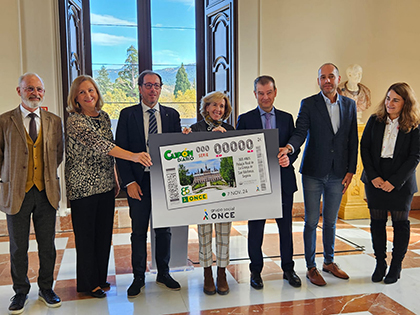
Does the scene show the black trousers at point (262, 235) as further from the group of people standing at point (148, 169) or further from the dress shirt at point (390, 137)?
the dress shirt at point (390, 137)

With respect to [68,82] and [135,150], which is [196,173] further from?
[68,82]

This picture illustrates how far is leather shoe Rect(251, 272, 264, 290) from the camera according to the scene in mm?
3137

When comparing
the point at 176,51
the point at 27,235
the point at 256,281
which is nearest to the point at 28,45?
the point at 176,51

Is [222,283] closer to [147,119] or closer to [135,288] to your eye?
[135,288]

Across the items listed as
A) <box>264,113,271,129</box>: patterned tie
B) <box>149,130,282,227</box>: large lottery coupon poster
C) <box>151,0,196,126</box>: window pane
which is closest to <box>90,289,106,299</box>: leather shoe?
<box>149,130,282,227</box>: large lottery coupon poster

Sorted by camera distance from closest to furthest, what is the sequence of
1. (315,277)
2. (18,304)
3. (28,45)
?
(18,304) < (315,277) < (28,45)

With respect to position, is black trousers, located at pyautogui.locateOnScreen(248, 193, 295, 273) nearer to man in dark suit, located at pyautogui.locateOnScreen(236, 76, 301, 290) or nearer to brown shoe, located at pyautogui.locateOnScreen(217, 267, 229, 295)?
man in dark suit, located at pyautogui.locateOnScreen(236, 76, 301, 290)

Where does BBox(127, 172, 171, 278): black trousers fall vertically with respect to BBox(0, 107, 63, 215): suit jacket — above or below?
below

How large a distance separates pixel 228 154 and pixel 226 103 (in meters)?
0.39

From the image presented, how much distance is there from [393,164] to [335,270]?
98cm

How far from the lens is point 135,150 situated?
9.74ft

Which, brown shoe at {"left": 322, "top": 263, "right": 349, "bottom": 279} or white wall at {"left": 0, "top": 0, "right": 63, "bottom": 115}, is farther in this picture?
white wall at {"left": 0, "top": 0, "right": 63, "bottom": 115}

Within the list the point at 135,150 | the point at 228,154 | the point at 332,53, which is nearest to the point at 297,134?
the point at 228,154

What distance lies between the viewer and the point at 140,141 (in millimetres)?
2973
